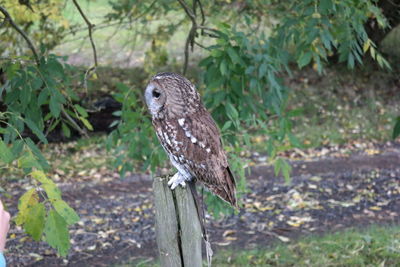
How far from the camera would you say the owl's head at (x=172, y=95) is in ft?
8.75

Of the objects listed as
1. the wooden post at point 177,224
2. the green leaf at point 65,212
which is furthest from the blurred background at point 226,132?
the wooden post at point 177,224

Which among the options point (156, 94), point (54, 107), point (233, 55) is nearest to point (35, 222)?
point (156, 94)

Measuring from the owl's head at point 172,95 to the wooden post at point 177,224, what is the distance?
0.34 meters

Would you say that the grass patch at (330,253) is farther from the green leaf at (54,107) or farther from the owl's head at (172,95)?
the owl's head at (172,95)

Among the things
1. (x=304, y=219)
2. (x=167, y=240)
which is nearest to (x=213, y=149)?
(x=167, y=240)

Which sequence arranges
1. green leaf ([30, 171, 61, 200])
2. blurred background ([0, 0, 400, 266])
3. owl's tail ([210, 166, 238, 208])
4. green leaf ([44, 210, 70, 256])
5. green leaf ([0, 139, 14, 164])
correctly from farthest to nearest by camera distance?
blurred background ([0, 0, 400, 266]) < owl's tail ([210, 166, 238, 208]) < green leaf ([0, 139, 14, 164]) < green leaf ([30, 171, 61, 200]) < green leaf ([44, 210, 70, 256])

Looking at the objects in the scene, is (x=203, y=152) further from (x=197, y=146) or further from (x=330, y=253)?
(x=330, y=253)

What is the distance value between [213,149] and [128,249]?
11.9 ft

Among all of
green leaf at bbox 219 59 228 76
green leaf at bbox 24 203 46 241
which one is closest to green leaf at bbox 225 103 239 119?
green leaf at bbox 219 59 228 76

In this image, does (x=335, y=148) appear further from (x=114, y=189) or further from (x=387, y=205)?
(x=114, y=189)

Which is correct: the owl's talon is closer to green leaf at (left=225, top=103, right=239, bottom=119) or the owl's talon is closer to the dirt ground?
green leaf at (left=225, top=103, right=239, bottom=119)

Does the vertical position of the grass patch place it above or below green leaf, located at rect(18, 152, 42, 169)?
below

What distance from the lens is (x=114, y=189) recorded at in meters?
8.11

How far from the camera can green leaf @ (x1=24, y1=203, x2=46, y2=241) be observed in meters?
2.34
